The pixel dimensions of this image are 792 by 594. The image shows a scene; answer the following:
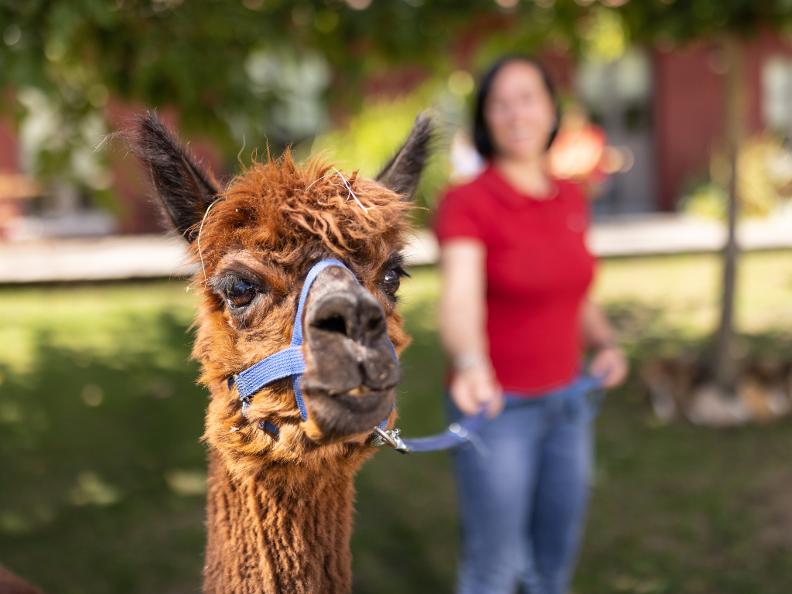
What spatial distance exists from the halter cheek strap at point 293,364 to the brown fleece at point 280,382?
16mm

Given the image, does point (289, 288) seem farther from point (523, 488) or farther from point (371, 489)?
point (371, 489)

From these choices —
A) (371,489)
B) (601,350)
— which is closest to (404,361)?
(371,489)

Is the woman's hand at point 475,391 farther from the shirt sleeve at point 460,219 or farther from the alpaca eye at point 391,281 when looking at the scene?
the alpaca eye at point 391,281

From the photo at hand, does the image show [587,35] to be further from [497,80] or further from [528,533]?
[528,533]

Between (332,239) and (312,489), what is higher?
(332,239)

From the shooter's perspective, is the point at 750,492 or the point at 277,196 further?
the point at 750,492

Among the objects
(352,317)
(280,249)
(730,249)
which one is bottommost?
(352,317)

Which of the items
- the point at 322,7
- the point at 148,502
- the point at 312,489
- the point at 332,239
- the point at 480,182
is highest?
the point at 322,7

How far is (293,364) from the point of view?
1.27 metres

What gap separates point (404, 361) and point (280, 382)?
460 centimetres

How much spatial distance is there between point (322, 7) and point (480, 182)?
164 centimetres

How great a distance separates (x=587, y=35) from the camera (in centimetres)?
435

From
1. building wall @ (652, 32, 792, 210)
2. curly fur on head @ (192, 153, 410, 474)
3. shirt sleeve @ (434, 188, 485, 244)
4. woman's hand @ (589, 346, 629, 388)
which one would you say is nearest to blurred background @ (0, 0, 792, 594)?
curly fur on head @ (192, 153, 410, 474)

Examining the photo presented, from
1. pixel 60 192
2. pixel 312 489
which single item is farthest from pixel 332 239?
pixel 60 192
